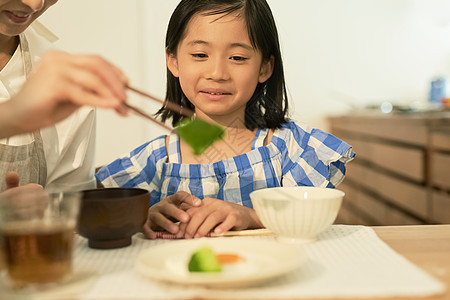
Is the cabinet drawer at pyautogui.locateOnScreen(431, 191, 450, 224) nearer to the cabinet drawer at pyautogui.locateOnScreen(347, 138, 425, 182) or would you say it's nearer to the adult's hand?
→ the cabinet drawer at pyautogui.locateOnScreen(347, 138, 425, 182)

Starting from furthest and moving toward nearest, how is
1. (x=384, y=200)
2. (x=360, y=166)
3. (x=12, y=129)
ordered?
(x=360, y=166)
(x=384, y=200)
(x=12, y=129)

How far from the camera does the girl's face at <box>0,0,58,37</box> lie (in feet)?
3.97

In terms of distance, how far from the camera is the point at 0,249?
72cm

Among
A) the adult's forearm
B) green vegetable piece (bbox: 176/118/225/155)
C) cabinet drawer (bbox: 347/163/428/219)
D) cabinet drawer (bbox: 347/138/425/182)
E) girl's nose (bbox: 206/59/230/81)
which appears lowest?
cabinet drawer (bbox: 347/163/428/219)

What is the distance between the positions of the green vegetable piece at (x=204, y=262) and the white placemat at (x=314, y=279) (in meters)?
0.03

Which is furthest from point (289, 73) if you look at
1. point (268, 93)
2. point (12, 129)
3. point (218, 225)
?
point (12, 129)

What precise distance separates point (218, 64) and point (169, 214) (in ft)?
1.53

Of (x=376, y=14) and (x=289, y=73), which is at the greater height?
(x=376, y=14)

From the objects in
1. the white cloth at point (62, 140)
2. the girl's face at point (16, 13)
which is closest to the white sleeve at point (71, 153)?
the white cloth at point (62, 140)

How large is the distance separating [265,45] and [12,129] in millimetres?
895

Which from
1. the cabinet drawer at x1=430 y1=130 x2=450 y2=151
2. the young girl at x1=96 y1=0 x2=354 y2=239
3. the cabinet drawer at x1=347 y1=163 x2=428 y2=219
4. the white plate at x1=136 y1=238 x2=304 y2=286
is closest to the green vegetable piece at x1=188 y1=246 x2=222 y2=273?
the white plate at x1=136 y1=238 x2=304 y2=286

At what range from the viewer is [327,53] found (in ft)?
14.9

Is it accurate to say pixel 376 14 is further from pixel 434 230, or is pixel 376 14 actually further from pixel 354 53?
pixel 434 230

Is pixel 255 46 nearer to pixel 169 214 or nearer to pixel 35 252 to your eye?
pixel 169 214
